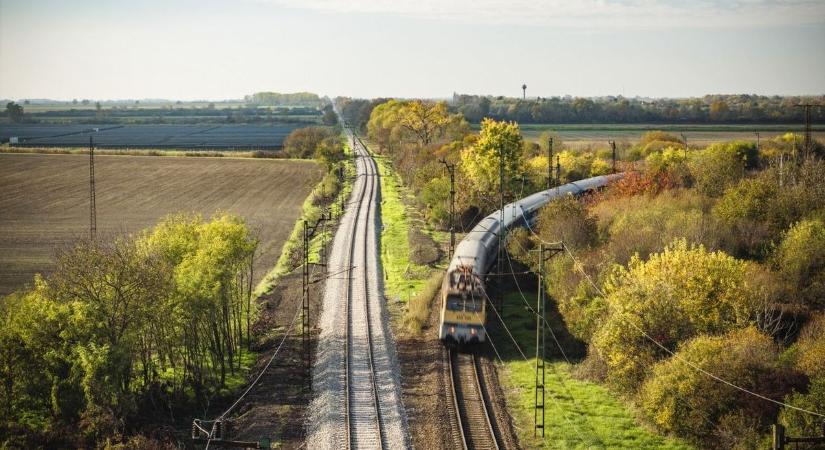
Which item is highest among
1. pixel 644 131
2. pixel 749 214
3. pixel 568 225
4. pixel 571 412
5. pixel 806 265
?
pixel 644 131

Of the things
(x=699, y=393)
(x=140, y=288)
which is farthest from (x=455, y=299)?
(x=140, y=288)

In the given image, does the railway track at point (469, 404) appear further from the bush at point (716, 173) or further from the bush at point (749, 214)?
the bush at point (716, 173)

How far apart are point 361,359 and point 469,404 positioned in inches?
278

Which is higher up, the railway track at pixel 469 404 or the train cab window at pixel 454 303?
the train cab window at pixel 454 303

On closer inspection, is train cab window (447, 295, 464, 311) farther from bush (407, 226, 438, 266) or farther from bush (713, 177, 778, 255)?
bush (407, 226, 438, 266)

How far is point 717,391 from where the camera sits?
86.7 ft

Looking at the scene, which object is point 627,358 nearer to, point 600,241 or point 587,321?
point 587,321

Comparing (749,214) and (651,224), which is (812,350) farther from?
(749,214)

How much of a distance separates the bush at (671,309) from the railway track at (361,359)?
10490mm

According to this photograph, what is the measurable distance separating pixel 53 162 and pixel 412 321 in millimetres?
95578

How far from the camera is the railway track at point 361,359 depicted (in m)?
27.6

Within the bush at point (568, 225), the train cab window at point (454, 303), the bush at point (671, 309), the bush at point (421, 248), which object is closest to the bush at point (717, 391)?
the bush at point (671, 309)

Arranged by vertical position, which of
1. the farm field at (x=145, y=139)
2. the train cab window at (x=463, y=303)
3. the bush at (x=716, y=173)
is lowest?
the train cab window at (x=463, y=303)

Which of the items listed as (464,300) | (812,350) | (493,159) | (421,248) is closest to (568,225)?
(464,300)
